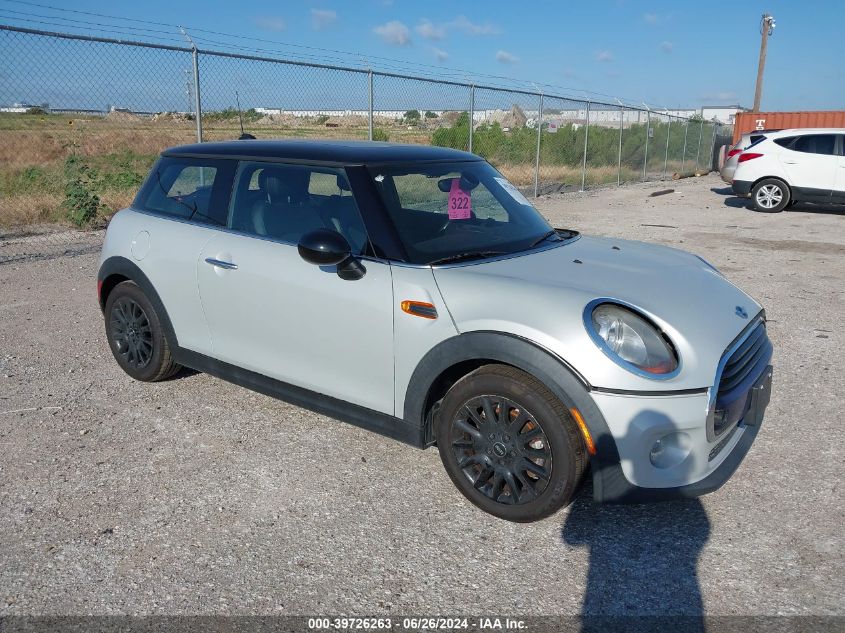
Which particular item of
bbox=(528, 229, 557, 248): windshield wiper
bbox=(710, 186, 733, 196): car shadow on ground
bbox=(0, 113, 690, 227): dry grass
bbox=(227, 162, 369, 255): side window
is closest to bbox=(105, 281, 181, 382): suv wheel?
bbox=(227, 162, 369, 255): side window

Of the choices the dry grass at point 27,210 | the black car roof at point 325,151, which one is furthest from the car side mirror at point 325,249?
the dry grass at point 27,210

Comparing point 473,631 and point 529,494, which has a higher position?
point 529,494

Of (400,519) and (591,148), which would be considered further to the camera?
(591,148)

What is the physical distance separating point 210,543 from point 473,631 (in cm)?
115

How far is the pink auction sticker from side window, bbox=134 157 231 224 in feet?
4.17

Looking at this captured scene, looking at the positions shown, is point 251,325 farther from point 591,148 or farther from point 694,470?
point 591,148

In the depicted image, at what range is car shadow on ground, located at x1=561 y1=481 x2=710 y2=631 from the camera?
257cm

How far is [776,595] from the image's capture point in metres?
2.64

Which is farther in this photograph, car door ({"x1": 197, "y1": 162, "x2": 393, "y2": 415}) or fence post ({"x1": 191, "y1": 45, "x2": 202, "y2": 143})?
fence post ({"x1": 191, "y1": 45, "x2": 202, "y2": 143})

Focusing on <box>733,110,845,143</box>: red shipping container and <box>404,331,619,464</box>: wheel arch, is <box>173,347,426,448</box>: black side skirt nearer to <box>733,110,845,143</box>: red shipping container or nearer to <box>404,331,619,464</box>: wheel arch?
<box>404,331,619,464</box>: wheel arch

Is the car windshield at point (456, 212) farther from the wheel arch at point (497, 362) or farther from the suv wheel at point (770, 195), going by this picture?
the suv wheel at point (770, 195)

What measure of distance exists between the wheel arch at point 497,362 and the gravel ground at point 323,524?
0.45 meters

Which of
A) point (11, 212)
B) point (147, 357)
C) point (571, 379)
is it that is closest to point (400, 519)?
point (571, 379)

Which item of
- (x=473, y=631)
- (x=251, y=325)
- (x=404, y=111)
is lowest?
(x=473, y=631)
